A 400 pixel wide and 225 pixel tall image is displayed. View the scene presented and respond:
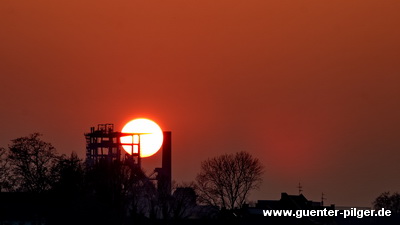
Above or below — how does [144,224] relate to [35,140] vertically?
below

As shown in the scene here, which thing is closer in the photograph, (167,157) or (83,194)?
(83,194)

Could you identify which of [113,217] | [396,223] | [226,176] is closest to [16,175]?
[113,217]

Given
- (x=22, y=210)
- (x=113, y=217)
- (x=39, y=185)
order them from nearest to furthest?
(x=113, y=217), (x=22, y=210), (x=39, y=185)

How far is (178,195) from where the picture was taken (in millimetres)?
133500

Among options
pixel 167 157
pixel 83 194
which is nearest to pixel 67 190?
pixel 83 194

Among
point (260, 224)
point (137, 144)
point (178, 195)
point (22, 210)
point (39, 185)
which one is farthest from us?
point (137, 144)

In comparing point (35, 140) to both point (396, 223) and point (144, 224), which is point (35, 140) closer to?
point (144, 224)

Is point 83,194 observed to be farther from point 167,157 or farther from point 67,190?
point 167,157

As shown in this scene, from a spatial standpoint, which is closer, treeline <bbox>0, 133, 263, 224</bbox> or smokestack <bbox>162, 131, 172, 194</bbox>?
treeline <bbox>0, 133, 263, 224</bbox>

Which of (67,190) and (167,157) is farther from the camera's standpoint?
→ (167,157)

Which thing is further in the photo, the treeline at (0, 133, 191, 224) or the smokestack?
the smokestack

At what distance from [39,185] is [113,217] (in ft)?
55.7

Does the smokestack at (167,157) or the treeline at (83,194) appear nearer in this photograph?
the treeline at (83,194)

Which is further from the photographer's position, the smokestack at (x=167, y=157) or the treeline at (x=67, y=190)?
the smokestack at (x=167, y=157)
